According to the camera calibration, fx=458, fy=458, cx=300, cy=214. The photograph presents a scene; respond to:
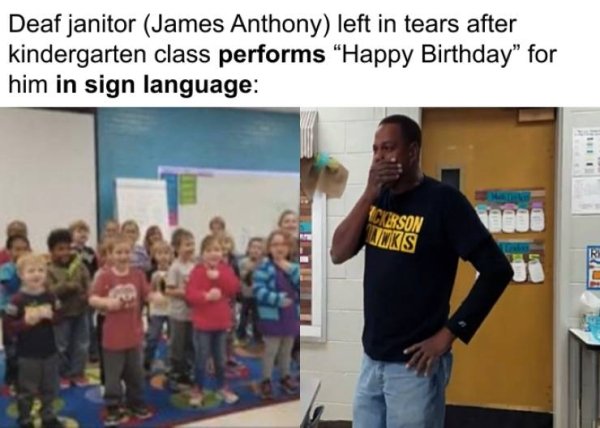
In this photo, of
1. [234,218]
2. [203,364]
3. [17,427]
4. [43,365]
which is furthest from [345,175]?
[17,427]

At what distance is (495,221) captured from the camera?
884 mm

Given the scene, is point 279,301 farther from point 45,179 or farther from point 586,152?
point 586,152

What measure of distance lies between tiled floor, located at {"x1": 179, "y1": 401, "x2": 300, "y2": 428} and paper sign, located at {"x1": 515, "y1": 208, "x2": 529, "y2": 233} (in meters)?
0.56

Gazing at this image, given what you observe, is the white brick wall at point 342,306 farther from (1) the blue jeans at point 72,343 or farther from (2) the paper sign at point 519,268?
(1) the blue jeans at point 72,343

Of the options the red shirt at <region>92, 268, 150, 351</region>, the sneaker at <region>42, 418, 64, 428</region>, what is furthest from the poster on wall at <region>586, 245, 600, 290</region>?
the sneaker at <region>42, 418, 64, 428</region>

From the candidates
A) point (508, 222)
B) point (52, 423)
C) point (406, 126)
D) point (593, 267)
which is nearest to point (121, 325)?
point (52, 423)

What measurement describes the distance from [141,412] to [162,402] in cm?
5

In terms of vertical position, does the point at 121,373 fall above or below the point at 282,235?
below

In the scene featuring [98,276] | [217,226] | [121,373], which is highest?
[217,226]

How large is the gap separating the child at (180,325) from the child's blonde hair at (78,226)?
0.61ft

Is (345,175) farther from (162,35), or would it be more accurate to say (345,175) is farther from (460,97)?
(162,35)

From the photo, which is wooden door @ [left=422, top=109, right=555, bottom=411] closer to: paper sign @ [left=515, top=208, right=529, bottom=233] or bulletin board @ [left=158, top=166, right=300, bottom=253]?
paper sign @ [left=515, top=208, right=529, bottom=233]

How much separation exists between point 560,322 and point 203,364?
724 millimetres

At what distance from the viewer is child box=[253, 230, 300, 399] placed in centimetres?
94
